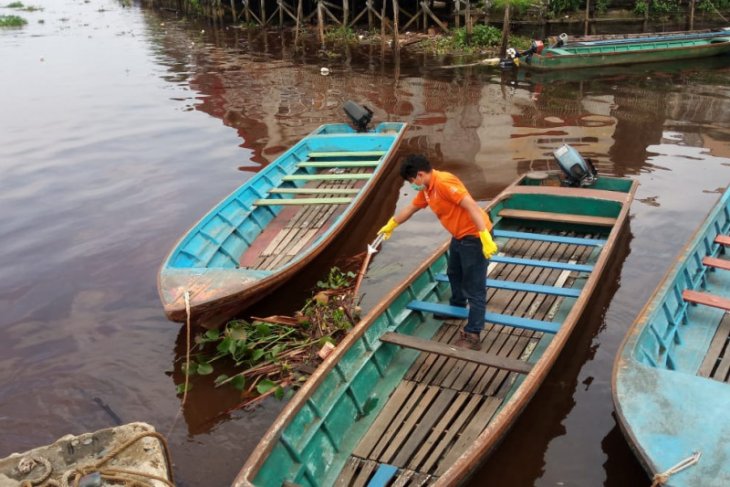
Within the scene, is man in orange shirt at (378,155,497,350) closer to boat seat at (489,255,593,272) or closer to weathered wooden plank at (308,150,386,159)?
boat seat at (489,255,593,272)

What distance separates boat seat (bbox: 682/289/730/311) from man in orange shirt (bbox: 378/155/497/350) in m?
1.75

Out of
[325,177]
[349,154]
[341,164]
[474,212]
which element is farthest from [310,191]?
[474,212]

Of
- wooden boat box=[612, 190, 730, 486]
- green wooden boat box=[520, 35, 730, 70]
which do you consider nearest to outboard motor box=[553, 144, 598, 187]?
wooden boat box=[612, 190, 730, 486]

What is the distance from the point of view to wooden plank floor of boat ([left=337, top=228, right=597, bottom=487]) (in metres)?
4.05

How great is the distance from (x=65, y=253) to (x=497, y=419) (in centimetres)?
648

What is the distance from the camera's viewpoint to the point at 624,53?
53.9 feet

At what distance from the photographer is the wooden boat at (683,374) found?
133 inches

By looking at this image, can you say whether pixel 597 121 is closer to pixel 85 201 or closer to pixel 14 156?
pixel 85 201

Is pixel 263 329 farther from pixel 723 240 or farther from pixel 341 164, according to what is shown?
pixel 723 240

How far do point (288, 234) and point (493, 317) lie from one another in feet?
10.3

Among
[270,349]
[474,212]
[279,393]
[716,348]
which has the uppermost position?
[474,212]

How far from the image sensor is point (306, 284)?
23.0 feet

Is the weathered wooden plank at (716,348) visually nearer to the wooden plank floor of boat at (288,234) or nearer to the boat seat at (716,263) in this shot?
the boat seat at (716,263)

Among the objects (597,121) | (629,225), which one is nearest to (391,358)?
(629,225)
